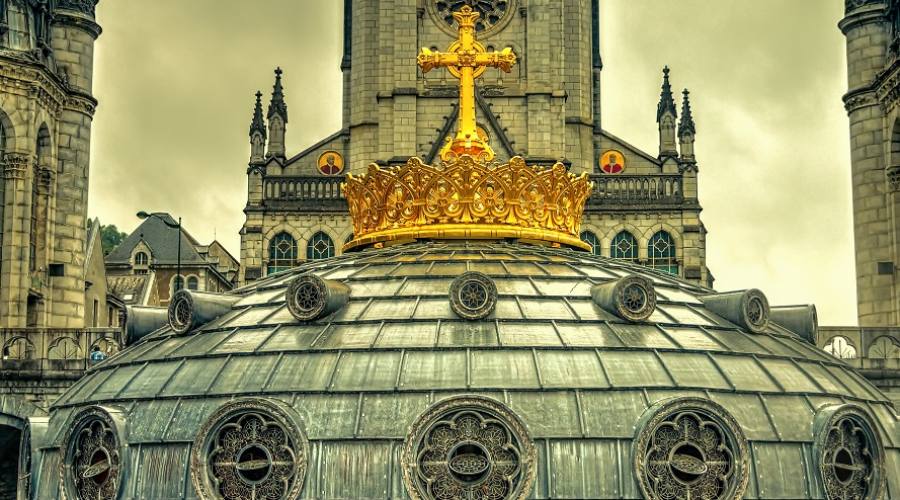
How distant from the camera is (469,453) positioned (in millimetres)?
20344

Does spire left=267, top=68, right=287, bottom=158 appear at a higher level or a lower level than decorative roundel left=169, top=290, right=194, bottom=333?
higher

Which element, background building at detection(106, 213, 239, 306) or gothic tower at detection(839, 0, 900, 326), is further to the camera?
background building at detection(106, 213, 239, 306)

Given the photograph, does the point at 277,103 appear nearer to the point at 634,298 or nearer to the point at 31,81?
the point at 31,81

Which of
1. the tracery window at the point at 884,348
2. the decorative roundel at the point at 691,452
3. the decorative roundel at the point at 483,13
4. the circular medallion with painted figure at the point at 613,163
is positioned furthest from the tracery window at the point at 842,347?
the decorative roundel at the point at 483,13

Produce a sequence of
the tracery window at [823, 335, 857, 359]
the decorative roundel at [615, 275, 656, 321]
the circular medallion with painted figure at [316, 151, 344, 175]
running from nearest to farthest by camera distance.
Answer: the decorative roundel at [615, 275, 656, 321]
the tracery window at [823, 335, 857, 359]
the circular medallion with painted figure at [316, 151, 344, 175]

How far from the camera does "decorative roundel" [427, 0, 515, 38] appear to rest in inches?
3821

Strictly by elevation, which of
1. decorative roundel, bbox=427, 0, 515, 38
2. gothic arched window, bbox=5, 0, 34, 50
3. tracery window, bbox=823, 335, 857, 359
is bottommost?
tracery window, bbox=823, 335, 857, 359

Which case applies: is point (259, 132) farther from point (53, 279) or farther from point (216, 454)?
point (216, 454)

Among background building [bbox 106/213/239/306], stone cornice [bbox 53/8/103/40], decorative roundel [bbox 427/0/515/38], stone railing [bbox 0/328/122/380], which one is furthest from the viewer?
background building [bbox 106/213/239/306]

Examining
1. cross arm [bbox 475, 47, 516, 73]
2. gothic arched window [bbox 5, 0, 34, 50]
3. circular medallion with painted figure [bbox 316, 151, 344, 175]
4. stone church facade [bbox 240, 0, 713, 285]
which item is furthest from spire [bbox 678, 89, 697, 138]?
cross arm [bbox 475, 47, 516, 73]

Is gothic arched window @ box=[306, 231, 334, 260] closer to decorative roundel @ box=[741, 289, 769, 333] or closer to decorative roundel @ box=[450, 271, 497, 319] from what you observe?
decorative roundel @ box=[741, 289, 769, 333]

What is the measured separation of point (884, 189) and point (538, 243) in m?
45.3

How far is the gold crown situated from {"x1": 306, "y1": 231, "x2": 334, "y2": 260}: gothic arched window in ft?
215

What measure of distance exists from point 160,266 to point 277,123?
4741cm
